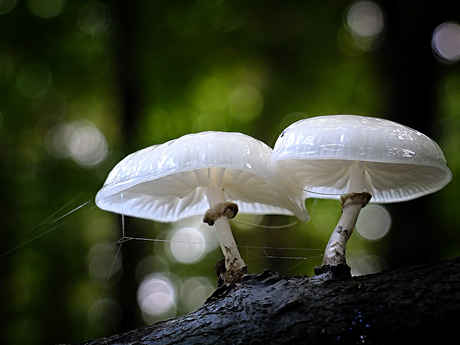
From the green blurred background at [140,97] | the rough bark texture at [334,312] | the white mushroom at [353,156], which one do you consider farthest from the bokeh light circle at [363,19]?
the rough bark texture at [334,312]

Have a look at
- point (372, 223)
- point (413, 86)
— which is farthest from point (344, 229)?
point (372, 223)

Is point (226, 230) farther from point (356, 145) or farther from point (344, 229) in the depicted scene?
point (356, 145)

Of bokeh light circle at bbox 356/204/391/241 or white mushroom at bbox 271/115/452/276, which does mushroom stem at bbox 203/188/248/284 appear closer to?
white mushroom at bbox 271/115/452/276

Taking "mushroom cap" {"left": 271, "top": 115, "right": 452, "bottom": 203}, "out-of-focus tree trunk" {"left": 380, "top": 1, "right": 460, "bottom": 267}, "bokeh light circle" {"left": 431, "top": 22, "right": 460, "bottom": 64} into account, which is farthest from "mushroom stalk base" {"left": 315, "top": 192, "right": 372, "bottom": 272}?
"bokeh light circle" {"left": 431, "top": 22, "right": 460, "bottom": 64}

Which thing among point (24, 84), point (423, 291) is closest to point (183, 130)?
point (24, 84)

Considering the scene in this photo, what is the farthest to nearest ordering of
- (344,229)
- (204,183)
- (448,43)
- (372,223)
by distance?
(372,223) < (448,43) < (204,183) < (344,229)

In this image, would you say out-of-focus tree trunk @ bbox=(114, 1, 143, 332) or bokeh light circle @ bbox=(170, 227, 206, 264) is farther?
bokeh light circle @ bbox=(170, 227, 206, 264)
